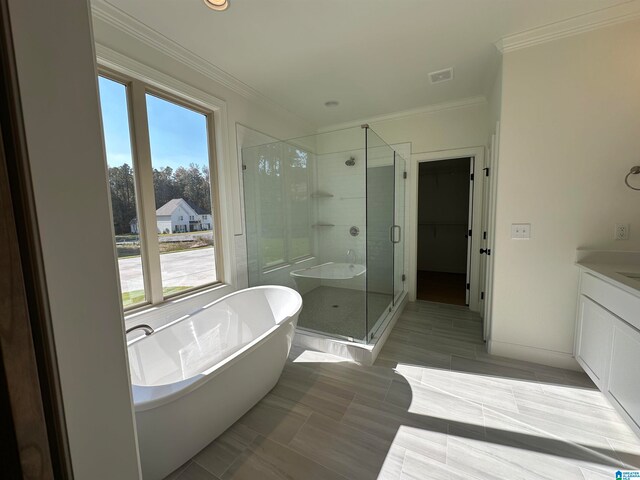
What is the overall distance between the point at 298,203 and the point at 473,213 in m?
2.42

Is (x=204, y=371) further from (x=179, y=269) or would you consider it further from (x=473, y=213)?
(x=473, y=213)

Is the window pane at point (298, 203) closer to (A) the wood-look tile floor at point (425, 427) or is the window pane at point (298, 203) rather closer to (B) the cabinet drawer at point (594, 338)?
(A) the wood-look tile floor at point (425, 427)

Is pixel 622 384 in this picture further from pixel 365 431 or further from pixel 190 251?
pixel 190 251

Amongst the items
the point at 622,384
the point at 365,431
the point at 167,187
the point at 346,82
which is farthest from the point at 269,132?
the point at 622,384

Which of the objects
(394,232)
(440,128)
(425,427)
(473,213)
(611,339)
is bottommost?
(425,427)

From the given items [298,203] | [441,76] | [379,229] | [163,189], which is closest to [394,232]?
[379,229]

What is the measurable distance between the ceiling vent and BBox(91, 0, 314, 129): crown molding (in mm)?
1956

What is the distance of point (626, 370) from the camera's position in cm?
149

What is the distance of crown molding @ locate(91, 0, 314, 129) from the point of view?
1.76m

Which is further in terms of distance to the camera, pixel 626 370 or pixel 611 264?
pixel 611 264

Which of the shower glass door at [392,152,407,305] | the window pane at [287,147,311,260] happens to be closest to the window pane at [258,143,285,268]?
the window pane at [287,147,311,260]

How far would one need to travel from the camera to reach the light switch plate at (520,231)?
2.27 meters

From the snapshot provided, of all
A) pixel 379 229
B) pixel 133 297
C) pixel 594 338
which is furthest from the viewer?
pixel 379 229

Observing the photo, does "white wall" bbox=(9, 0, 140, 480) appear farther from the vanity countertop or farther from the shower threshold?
the vanity countertop
